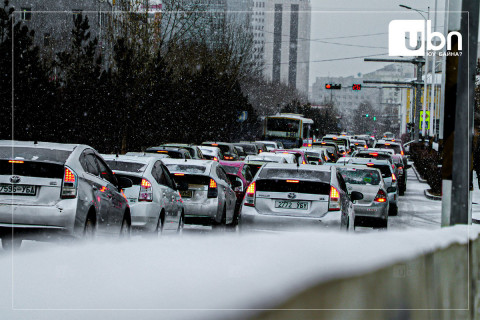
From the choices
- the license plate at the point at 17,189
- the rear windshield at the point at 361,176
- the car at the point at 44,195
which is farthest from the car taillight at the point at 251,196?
the rear windshield at the point at 361,176

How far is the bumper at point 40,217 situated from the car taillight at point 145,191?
3.19 meters

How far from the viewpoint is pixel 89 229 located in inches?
347

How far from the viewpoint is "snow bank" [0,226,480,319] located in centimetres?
227

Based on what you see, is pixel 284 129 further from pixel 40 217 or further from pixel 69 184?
pixel 40 217

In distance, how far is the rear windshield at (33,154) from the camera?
853 centimetres

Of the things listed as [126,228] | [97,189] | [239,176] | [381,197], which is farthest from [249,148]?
[97,189]

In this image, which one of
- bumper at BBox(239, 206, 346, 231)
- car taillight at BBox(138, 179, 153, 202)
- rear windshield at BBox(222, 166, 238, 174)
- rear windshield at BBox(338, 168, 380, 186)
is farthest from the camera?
rear windshield at BBox(222, 166, 238, 174)

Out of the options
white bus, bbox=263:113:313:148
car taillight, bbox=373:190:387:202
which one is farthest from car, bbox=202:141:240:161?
white bus, bbox=263:113:313:148

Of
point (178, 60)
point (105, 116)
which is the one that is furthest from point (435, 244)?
point (178, 60)

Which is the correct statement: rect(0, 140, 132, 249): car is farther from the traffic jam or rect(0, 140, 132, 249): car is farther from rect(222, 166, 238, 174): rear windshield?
rect(222, 166, 238, 174): rear windshield

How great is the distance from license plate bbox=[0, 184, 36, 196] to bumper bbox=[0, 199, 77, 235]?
0.46ft

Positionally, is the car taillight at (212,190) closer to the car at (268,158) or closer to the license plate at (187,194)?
the license plate at (187,194)

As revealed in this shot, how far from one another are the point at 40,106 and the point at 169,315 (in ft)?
70.9

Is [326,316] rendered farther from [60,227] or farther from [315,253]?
[60,227]
